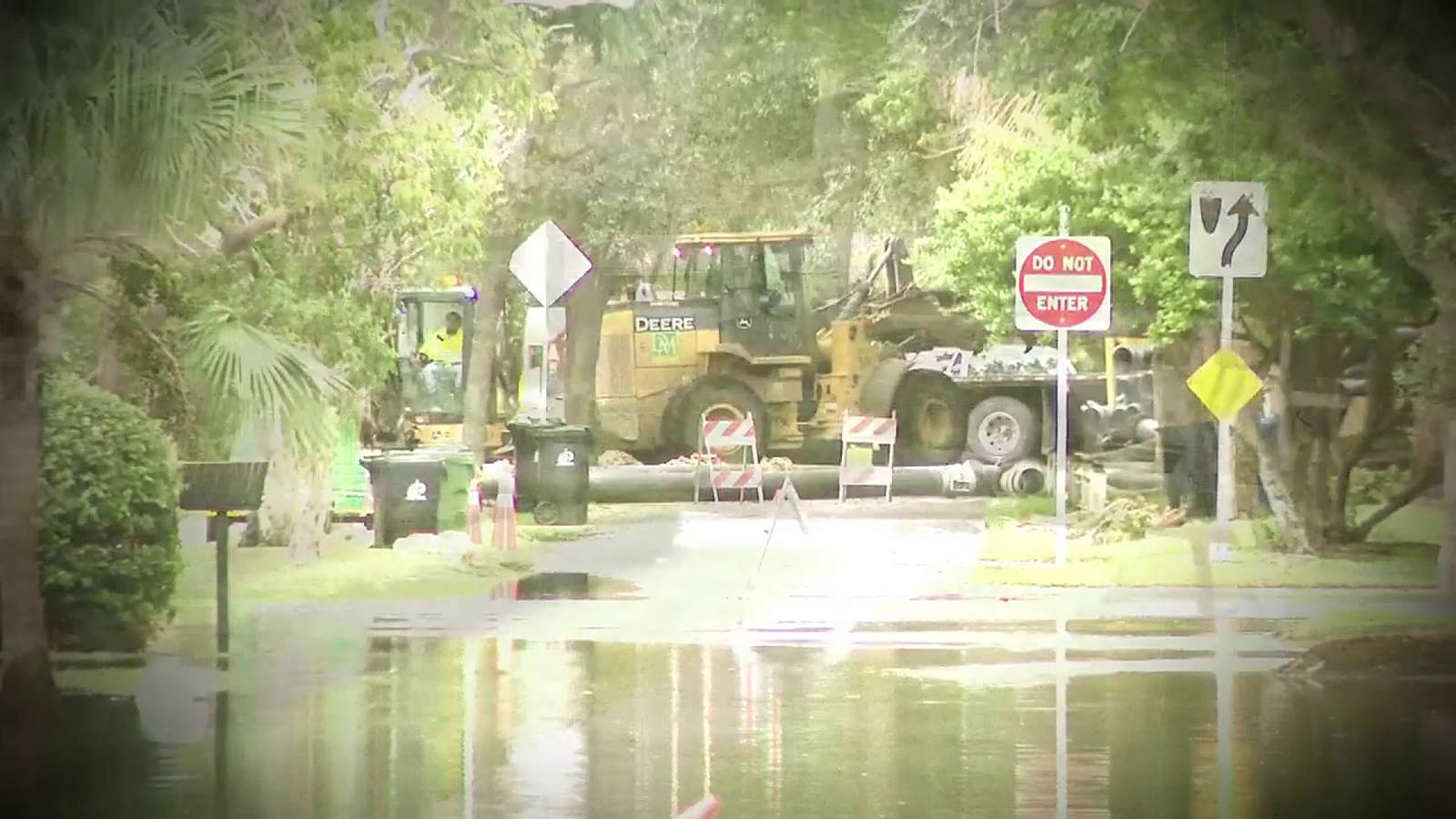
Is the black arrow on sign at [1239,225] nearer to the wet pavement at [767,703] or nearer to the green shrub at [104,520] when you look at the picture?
the wet pavement at [767,703]

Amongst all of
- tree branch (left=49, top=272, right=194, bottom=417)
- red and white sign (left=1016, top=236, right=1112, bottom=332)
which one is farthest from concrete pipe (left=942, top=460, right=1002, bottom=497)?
tree branch (left=49, top=272, right=194, bottom=417)

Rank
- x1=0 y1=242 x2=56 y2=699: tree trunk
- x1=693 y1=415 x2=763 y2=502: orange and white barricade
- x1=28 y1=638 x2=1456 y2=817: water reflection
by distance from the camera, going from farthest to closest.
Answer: x1=693 y1=415 x2=763 y2=502: orange and white barricade, x1=0 y1=242 x2=56 y2=699: tree trunk, x1=28 y1=638 x2=1456 y2=817: water reflection

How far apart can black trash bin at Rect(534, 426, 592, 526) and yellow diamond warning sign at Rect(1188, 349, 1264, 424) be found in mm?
2035

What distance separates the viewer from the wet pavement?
17.1 feet

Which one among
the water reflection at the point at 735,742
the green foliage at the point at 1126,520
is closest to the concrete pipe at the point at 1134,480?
the green foliage at the point at 1126,520

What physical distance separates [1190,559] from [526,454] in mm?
2245

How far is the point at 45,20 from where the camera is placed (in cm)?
526

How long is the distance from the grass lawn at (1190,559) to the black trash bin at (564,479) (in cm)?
136

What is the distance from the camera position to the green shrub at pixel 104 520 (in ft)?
17.8

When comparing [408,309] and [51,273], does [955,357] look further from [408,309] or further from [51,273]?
[51,273]

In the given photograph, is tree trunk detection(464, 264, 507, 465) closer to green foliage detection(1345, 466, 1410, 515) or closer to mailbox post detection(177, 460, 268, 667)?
mailbox post detection(177, 460, 268, 667)

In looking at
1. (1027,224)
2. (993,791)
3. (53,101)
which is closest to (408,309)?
(53,101)

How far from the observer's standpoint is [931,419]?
5.52 metres

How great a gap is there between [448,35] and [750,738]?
2.51 meters
